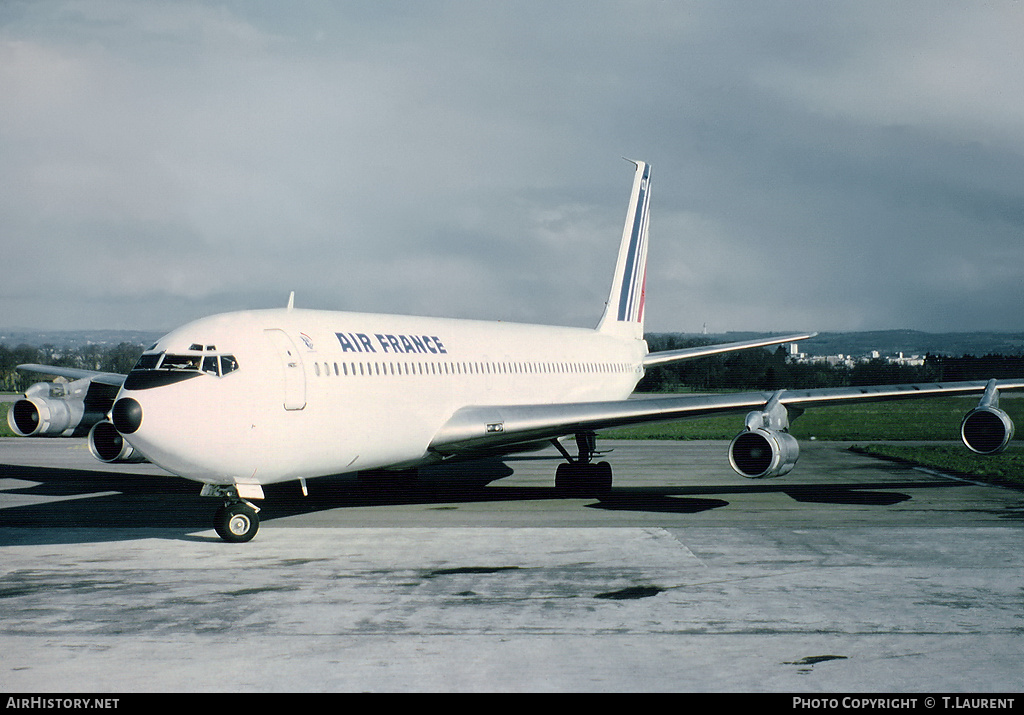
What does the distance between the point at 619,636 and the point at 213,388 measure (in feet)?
26.1

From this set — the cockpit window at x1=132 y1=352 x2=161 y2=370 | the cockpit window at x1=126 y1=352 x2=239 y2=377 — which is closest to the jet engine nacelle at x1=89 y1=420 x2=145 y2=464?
the cockpit window at x1=132 y1=352 x2=161 y2=370

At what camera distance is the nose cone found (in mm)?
14227

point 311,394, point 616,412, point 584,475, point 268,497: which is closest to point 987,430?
point 616,412

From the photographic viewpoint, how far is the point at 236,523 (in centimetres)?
1606

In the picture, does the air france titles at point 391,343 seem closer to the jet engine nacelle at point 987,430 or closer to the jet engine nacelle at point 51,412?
the jet engine nacelle at point 51,412

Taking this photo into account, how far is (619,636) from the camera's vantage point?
10297mm

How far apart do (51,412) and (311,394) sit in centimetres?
910

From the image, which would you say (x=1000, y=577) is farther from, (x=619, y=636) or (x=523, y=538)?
(x=523, y=538)

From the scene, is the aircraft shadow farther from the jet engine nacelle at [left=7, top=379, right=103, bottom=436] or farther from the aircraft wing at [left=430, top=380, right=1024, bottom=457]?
the aircraft wing at [left=430, top=380, right=1024, bottom=457]

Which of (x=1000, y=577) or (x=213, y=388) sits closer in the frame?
(x=1000, y=577)

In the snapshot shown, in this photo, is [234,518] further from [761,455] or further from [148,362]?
[761,455]
